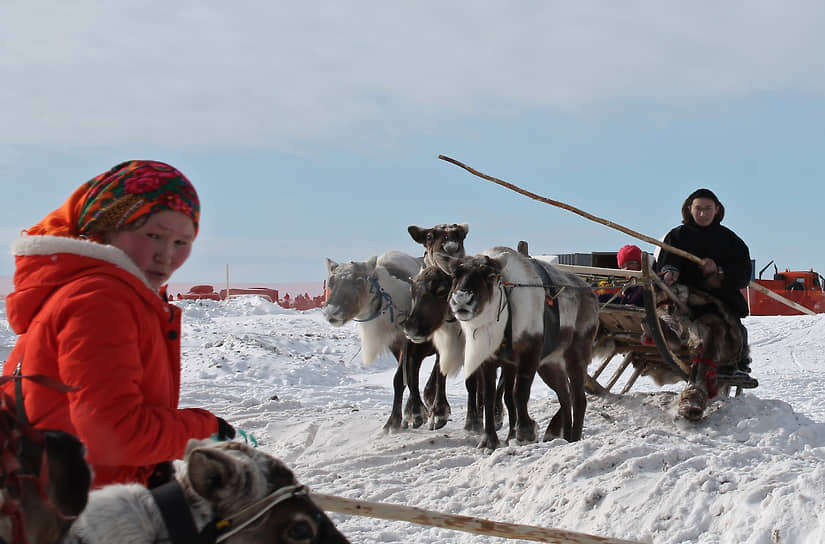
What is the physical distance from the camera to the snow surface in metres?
4.76

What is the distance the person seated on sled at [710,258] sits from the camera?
834 centimetres

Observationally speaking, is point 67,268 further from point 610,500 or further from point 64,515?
point 610,500

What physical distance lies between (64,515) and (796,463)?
514cm

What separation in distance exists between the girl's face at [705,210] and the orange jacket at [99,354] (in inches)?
289

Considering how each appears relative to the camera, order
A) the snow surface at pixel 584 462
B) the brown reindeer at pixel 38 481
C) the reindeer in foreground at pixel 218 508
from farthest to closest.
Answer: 1. the snow surface at pixel 584 462
2. the reindeer in foreground at pixel 218 508
3. the brown reindeer at pixel 38 481

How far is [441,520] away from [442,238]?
5.95 metres

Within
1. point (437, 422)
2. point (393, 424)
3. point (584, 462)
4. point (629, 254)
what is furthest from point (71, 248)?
point (629, 254)

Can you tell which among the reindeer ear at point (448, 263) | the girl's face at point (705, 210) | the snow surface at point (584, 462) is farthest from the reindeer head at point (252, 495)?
the girl's face at point (705, 210)

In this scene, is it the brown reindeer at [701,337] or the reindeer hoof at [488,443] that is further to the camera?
the brown reindeer at [701,337]

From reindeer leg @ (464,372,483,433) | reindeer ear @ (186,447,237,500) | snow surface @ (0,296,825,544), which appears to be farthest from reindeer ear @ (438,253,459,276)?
reindeer ear @ (186,447,237,500)

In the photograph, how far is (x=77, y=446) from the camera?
1521 mm

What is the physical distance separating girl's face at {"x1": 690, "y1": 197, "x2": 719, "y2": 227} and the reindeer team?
1.46 metres

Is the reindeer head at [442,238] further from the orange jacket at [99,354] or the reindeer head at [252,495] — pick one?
the reindeer head at [252,495]

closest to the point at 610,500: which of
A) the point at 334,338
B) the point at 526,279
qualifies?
the point at 526,279
